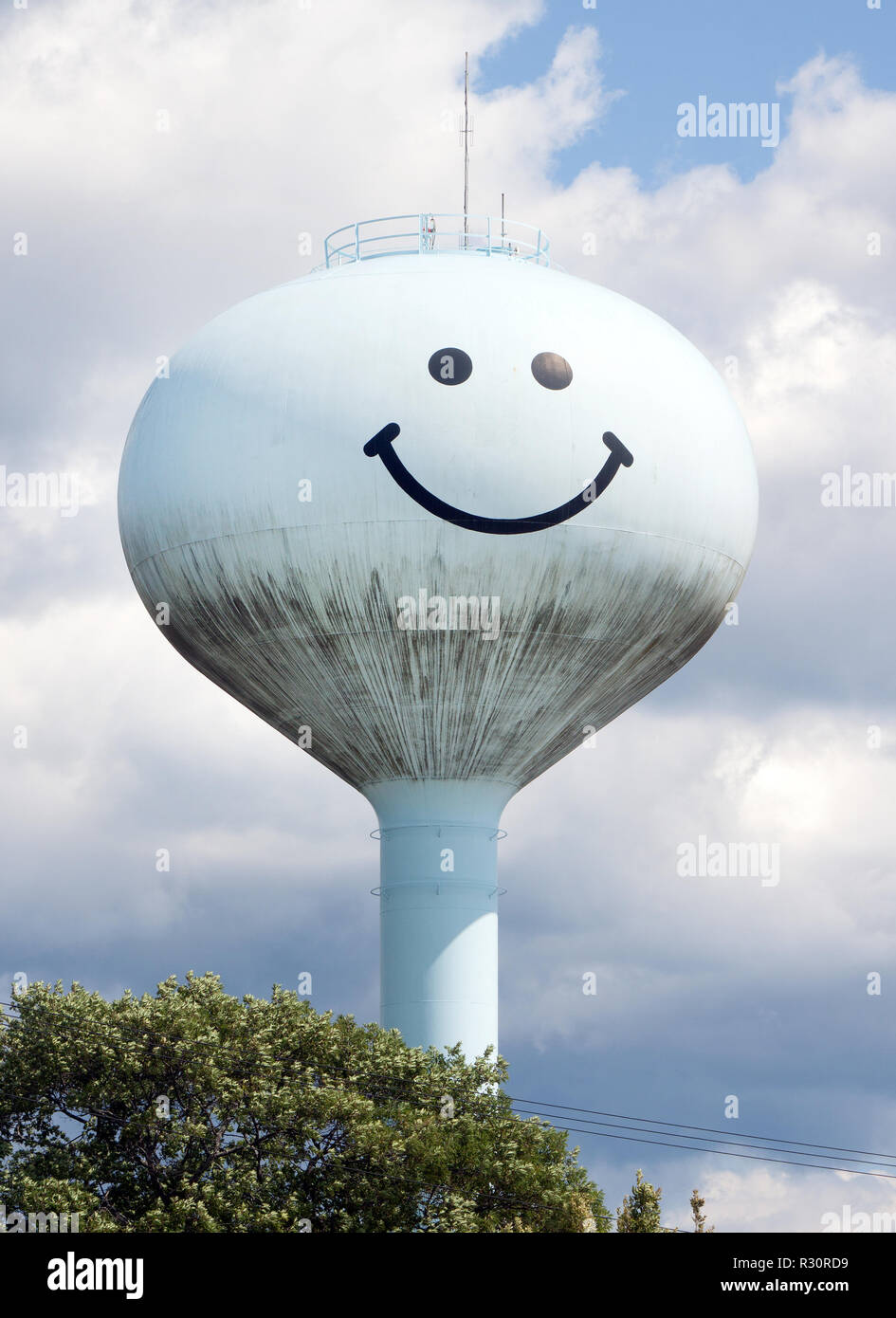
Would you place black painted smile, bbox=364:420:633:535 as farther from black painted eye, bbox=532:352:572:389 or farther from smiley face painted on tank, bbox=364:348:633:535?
black painted eye, bbox=532:352:572:389

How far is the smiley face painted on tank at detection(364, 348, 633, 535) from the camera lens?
29.9m

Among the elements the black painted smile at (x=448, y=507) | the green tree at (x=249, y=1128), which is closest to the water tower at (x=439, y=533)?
the black painted smile at (x=448, y=507)

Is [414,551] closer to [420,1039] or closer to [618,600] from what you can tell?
[618,600]

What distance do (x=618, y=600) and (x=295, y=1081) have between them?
9350mm

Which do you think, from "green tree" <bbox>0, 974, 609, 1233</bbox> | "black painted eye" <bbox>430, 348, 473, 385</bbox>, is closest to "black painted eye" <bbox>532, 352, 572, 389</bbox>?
"black painted eye" <bbox>430, 348, 473, 385</bbox>

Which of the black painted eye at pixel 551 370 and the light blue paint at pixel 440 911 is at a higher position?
the black painted eye at pixel 551 370

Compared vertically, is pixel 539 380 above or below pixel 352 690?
above

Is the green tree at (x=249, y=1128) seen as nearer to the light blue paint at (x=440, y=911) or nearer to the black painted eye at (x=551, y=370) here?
the light blue paint at (x=440, y=911)

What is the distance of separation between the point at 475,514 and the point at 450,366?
2.40 meters

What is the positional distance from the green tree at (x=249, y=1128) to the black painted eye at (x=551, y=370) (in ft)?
36.2

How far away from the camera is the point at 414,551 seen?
29984mm

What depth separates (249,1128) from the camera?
2986 centimetres

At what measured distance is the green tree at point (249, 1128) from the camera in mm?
29078
